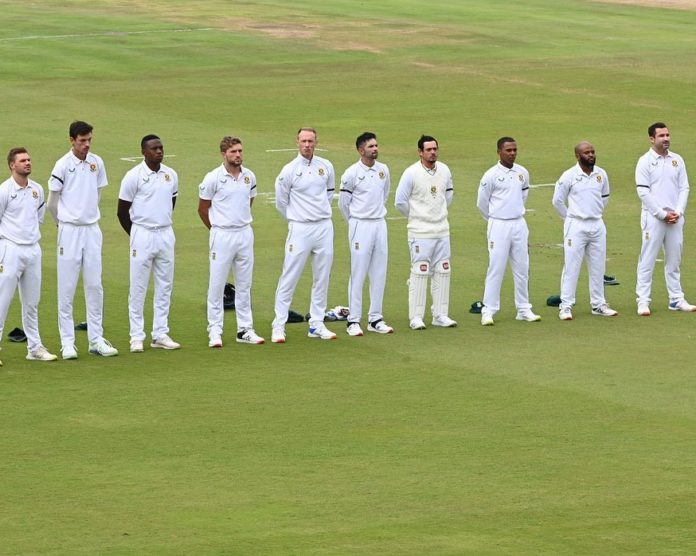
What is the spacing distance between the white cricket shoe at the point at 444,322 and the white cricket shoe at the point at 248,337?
212cm

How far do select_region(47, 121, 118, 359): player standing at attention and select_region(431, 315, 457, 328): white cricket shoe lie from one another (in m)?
3.84

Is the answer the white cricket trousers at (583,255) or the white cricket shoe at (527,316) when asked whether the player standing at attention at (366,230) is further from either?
the white cricket trousers at (583,255)

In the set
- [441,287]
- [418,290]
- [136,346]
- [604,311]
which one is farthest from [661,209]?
[136,346]

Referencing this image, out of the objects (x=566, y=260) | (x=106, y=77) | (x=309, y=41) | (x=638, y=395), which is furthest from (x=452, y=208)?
(x=309, y=41)

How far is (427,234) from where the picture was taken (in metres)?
19.3

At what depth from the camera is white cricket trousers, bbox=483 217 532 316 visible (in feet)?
64.2

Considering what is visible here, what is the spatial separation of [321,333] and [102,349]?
2.50 m

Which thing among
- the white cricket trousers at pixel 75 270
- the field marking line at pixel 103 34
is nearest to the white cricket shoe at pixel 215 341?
the white cricket trousers at pixel 75 270

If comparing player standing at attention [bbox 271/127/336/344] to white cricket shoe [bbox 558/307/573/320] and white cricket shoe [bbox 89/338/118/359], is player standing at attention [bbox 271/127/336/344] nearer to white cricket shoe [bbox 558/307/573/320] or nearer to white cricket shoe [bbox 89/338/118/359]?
white cricket shoe [bbox 89/338/118/359]

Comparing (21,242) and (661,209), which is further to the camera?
(661,209)

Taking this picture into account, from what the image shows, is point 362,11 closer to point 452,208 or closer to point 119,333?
point 452,208

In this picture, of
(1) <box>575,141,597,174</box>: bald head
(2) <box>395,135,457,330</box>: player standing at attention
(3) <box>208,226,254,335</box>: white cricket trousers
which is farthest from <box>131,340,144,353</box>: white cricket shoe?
(1) <box>575,141,597,174</box>: bald head

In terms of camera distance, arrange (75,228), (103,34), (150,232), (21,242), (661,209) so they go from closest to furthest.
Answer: (21,242), (75,228), (150,232), (661,209), (103,34)

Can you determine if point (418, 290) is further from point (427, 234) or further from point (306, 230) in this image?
point (306, 230)
